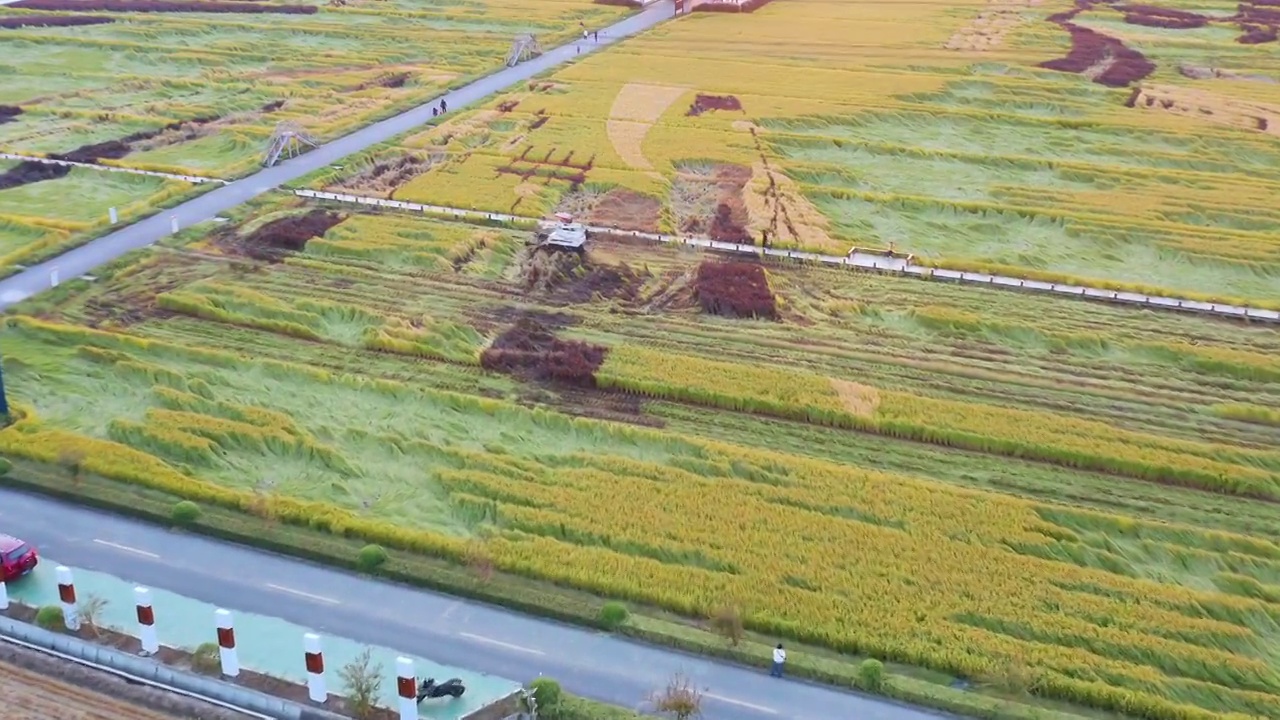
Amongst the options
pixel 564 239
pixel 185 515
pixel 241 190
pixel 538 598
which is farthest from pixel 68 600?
pixel 241 190

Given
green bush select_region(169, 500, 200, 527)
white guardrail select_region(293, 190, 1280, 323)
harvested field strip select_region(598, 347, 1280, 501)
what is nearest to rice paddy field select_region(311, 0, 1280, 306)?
white guardrail select_region(293, 190, 1280, 323)

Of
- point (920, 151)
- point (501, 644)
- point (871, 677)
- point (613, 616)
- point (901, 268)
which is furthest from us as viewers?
point (920, 151)

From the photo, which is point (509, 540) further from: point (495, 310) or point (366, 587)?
point (495, 310)

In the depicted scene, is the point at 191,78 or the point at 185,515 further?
the point at 191,78

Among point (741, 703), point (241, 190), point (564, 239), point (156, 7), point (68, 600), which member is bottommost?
point (741, 703)

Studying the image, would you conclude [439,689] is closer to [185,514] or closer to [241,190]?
[185,514]

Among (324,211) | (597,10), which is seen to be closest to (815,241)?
(324,211)
